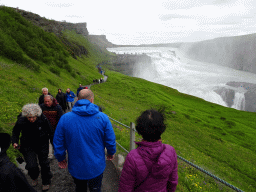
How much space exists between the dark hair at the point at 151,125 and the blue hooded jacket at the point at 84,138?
121cm

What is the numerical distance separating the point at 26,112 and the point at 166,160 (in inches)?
161

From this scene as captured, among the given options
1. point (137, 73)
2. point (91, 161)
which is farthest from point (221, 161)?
point (137, 73)

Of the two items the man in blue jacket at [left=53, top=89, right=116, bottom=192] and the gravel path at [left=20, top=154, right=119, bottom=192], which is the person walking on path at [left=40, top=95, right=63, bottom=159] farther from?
the man in blue jacket at [left=53, top=89, right=116, bottom=192]

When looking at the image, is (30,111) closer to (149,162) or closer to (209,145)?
(149,162)

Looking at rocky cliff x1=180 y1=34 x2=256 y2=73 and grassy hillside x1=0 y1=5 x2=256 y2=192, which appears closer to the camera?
grassy hillside x1=0 y1=5 x2=256 y2=192

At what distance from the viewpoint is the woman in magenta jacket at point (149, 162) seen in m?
2.15

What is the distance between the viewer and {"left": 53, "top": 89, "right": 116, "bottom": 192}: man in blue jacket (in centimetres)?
314

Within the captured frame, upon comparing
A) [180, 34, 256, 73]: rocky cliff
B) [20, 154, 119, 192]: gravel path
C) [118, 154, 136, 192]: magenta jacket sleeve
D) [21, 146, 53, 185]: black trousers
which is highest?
[180, 34, 256, 73]: rocky cliff

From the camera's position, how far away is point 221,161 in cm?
1773

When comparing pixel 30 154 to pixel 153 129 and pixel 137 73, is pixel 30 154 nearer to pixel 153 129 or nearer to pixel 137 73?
pixel 153 129

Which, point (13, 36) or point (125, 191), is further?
point (13, 36)

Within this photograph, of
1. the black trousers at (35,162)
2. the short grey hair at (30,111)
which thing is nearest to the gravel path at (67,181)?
the black trousers at (35,162)

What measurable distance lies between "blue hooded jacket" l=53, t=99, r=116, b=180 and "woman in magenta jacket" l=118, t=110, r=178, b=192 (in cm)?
119

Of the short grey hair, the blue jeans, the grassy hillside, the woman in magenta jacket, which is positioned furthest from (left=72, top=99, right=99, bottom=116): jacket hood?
the short grey hair
